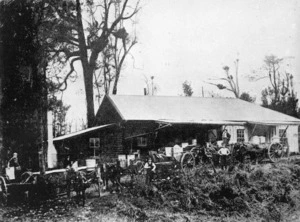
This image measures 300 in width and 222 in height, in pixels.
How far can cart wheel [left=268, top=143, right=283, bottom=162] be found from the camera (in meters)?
16.4

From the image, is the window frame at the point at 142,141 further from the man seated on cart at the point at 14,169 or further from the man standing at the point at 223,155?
the man seated on cart at the point at 14,169

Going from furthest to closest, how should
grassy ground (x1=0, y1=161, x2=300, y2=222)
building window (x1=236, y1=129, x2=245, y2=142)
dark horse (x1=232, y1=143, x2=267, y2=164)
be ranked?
building window (x1=236, y1=129, x2=245, y2=142) < dark horse (x1=232, y1=143, x2=267, y2=164) < grassy ground (x1=0, y1=161, x2=300, y2=222)

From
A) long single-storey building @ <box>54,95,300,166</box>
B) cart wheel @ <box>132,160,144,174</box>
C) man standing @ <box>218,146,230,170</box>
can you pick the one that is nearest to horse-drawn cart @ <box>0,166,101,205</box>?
cart wheel @ <box>132,160,144,174</box>

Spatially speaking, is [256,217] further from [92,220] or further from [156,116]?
[156,116]

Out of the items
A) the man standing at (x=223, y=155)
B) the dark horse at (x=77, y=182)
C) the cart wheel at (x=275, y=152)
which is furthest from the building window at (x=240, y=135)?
the dark horse at (x=77, y=182)

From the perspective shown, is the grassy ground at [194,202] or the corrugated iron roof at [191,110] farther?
the corrugated iron roof at [191,110]

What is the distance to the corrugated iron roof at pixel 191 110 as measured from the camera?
1894 cm

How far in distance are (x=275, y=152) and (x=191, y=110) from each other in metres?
5.30

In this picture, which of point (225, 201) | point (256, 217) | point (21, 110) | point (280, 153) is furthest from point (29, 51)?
point (280, 153)

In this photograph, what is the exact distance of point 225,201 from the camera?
38.7 ft

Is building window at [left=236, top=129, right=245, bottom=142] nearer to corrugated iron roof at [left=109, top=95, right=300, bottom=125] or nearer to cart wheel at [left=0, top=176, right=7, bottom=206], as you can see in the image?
corrugated iron roof at [left=109, top=95, right=300, bottom=125]

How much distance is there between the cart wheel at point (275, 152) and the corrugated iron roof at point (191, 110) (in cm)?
248

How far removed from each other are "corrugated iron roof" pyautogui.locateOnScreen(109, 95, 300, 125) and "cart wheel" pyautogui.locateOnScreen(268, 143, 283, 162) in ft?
8.13

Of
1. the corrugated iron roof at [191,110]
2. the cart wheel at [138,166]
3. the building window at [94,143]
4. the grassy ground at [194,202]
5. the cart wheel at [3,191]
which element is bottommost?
the grassy ground at [194,202]
